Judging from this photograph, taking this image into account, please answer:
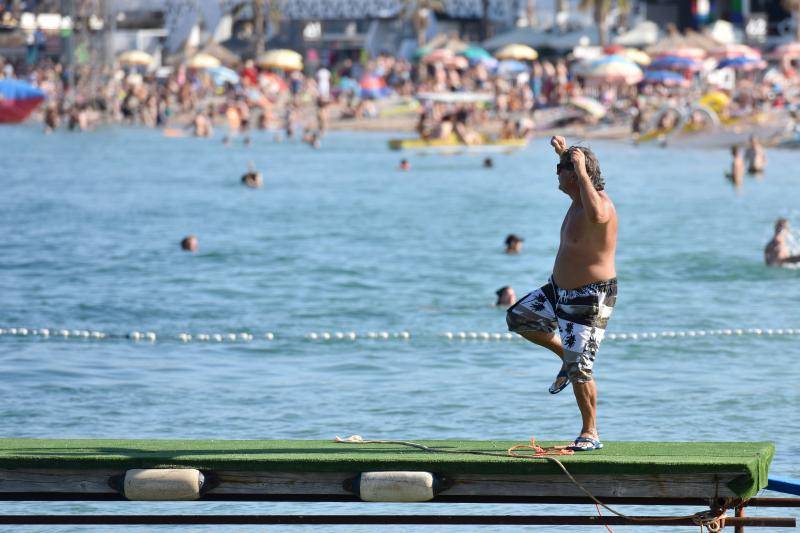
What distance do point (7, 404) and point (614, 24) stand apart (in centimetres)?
6385

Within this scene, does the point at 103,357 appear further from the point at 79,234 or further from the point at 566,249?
the point at 79,234

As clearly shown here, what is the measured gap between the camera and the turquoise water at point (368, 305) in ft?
44.2

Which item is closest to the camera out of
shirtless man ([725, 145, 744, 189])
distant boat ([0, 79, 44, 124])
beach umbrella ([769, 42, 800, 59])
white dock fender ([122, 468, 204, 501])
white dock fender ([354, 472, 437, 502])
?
white dock fender ([354, 472, 437, 502])

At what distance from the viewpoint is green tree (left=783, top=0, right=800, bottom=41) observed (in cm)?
6247

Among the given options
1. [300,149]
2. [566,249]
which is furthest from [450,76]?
[566,249]

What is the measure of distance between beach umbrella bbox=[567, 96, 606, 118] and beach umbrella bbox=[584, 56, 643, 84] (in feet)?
3.52

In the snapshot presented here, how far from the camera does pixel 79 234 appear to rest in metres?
31.6

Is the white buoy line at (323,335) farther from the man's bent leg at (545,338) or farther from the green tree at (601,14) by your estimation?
the green tree at (601,14)

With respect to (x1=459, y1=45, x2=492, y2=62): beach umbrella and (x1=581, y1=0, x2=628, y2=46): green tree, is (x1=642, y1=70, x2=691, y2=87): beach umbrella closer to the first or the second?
(x1=581, y1=0, x2=628, y2=46): green tree

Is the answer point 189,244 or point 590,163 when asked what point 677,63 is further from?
point 590,163

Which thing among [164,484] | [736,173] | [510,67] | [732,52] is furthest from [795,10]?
[164,484]

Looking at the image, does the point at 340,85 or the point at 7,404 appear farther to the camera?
the point at 340,85

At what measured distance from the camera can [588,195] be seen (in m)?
6.95

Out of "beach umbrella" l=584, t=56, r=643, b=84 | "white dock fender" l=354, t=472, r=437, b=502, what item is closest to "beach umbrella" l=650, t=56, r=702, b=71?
"beach umbrella" l=584, t=56, r=643, b=84
